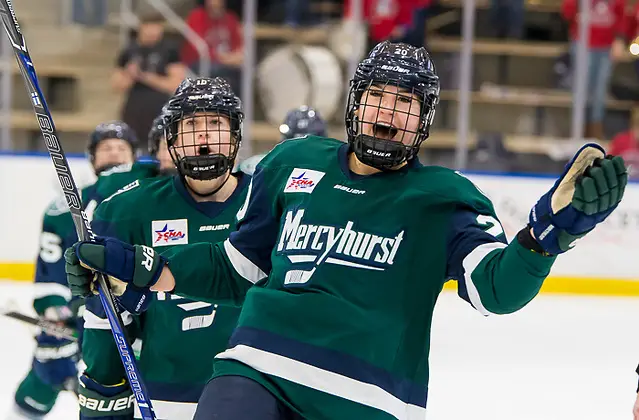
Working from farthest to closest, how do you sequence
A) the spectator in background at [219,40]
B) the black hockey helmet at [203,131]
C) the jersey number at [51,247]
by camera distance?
the spectator in background at [219,40] < the jersey number at [51,247] < the black hockey helmet at [203,131]

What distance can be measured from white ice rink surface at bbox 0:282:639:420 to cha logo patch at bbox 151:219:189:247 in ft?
5.59

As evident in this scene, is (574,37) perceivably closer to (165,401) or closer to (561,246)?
(165,401)

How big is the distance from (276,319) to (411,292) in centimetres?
22

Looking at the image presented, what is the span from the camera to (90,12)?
28.5 ft

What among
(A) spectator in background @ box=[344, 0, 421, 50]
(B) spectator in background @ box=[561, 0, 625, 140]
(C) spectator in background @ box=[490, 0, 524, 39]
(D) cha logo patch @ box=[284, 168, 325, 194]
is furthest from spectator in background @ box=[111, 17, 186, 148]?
(D) cha logo patch @ box=[284, 168, 325, 194]

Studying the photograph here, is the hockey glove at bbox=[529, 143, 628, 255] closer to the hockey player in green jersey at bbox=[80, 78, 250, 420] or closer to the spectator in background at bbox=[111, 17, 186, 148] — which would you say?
the hockey player in green jersey at bbox=[80, 78, 250, 420]

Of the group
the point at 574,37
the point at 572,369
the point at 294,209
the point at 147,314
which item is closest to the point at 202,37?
the point at 574,37

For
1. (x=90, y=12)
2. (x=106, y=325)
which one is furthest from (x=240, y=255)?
(x=90, y=12)

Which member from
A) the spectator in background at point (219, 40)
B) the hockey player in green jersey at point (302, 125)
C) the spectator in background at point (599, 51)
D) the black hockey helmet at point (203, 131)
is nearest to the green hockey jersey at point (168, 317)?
the black hockey helmet at point (203, 131)

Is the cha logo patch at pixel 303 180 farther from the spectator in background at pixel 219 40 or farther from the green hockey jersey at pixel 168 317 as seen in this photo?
the spectator in background at pixel 219 40

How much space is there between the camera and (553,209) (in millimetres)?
1688

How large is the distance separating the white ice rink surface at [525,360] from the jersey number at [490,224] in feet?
7.71

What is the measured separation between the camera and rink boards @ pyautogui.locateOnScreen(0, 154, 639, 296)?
274 inches

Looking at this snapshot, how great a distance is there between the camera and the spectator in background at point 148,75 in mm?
7672
